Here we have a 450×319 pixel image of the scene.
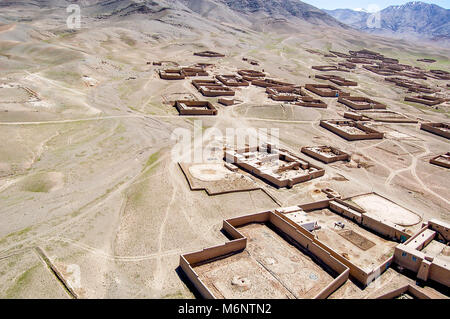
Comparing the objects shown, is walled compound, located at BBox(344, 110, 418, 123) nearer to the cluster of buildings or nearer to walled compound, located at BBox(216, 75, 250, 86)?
the cluster of buildings

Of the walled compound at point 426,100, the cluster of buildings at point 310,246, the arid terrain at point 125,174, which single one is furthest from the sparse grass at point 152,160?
the walled compound at point 426,100

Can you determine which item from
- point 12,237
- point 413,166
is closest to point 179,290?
point 12,237

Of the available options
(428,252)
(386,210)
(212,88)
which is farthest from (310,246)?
(212,88)

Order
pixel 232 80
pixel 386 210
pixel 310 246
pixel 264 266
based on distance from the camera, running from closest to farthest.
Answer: pixel 264 266, pixel 310 246, pixel 386 210, pixel 232 80

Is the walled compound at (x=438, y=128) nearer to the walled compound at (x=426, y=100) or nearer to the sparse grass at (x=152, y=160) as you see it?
the walled compound at (x=426, y=100)

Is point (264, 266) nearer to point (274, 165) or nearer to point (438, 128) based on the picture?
point (274, 165)

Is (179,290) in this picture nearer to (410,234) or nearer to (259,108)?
(410,234)
